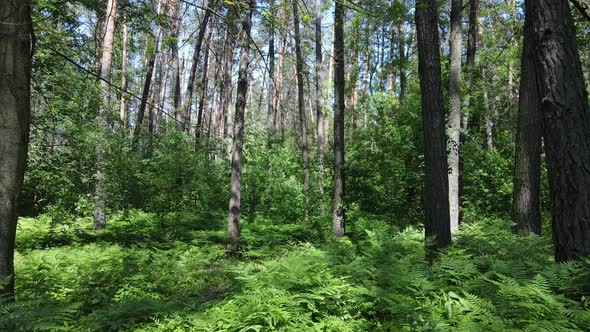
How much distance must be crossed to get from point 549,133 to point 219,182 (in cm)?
1413

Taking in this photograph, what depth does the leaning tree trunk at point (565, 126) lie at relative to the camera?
4.37 metres

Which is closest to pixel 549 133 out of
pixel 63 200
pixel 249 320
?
pixel 249 320

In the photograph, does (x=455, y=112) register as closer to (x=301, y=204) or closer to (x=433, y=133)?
(x=433, y=133)

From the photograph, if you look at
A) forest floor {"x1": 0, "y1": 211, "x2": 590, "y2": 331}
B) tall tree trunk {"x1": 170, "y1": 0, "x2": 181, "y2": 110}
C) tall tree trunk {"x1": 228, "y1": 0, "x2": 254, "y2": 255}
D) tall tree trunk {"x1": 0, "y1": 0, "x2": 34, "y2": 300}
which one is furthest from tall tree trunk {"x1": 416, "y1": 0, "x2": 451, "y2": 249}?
tall tree trunk {"x1": 0, "y1": 0, "x2": 34, "y2": 300}

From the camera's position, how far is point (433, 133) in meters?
6.37

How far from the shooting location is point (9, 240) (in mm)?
3875

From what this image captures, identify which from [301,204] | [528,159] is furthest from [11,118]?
[301,204]

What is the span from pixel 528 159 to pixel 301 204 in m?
9.96

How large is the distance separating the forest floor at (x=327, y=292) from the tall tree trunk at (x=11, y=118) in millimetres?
577

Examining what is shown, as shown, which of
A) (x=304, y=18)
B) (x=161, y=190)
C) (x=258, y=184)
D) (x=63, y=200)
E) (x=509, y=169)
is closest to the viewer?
(x=304, y=18)

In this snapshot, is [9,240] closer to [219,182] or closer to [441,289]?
[441,289]

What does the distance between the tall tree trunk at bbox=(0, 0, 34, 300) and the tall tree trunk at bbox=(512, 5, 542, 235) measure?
7754 mm

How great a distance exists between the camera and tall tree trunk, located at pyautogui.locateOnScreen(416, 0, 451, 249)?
20.6ft

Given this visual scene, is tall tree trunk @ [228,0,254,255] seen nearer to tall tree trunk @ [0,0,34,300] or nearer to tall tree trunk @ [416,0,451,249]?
tall tree trunk @ [416,0,451,249]
